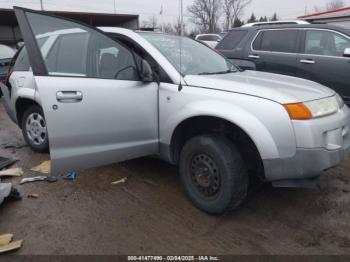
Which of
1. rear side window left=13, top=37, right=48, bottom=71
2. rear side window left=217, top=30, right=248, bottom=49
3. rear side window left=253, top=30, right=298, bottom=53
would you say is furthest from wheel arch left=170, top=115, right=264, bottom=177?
rear side window left=217, top=30, right=248, bottom=49

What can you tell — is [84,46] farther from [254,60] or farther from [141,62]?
[254,60]

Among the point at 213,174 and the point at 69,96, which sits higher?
the point at 69,96

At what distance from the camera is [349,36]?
539 cm

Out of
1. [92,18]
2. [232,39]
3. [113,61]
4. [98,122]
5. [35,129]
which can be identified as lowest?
[35,129]

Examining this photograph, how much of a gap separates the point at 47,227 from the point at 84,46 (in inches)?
67.9

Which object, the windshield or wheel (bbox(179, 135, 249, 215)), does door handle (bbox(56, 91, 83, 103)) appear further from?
wheel (bbox(179, 135, 249, 215))

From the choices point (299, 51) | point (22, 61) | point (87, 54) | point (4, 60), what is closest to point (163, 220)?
point (87, 54)

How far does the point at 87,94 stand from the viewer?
3002 mm

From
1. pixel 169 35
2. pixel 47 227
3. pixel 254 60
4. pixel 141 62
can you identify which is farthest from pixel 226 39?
pixel 47 227

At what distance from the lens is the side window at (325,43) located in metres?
5.49

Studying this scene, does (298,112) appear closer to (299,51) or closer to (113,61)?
(113,61)

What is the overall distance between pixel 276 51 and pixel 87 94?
4.34 meters

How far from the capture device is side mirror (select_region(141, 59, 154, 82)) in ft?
10.3

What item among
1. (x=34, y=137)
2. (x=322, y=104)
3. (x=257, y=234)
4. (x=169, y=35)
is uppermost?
(x=169, y=35)
